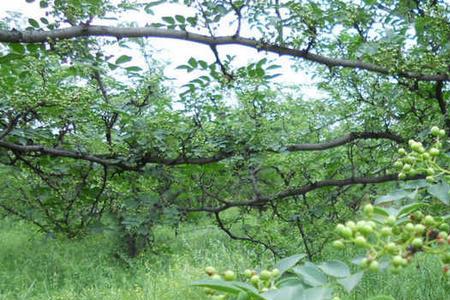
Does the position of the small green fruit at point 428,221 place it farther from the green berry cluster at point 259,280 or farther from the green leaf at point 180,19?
the green leaf at point 180,19

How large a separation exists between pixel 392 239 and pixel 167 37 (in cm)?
162

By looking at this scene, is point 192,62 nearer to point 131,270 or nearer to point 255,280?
point 255,280

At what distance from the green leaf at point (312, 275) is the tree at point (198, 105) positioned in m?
1.44

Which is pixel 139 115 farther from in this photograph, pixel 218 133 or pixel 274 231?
pixel 274 231

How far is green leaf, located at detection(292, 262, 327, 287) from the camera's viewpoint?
57 cm

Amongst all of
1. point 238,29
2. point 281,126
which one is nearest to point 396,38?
point 238,29

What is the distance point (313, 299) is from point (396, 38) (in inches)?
68.0

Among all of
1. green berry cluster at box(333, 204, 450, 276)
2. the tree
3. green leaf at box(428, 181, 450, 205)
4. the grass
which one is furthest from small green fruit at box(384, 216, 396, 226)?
the tree

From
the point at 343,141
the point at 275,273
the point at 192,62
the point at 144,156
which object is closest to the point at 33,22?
the point at 192,62

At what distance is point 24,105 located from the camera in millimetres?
2260

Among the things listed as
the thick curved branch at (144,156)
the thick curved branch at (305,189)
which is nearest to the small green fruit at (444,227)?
the thick curved branch at (144,156)

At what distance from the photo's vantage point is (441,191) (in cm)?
77

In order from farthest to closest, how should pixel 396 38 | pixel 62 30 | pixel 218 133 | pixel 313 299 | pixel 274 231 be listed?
pixel 274 231, pixel 218 133, pixel 396 38, pixel 62 30, pixel 313 299

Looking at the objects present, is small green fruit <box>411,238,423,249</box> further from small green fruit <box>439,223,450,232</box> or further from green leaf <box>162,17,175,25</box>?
green leaf <box>162,17,175,25</box>
